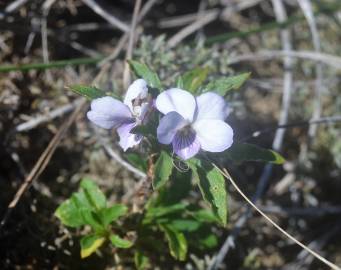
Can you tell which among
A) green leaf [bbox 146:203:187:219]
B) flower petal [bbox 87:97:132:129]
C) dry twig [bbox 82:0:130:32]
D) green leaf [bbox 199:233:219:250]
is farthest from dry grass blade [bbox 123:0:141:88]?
green leaf [bbox 199:233:219:250]

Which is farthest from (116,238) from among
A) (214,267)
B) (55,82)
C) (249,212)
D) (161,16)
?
(161,16)

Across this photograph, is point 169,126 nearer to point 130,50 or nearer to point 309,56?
point 130,50

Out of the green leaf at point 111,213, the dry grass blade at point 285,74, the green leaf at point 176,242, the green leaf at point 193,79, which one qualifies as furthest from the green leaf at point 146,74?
the dry grass blade at point 285,74

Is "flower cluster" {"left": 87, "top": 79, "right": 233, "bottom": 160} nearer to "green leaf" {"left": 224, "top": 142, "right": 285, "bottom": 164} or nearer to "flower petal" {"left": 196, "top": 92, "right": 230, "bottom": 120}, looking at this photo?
"flower petal" {"left": 196, "top": 92, "right": 230, "bottom": 120}

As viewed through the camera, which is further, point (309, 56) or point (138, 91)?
point (309, 56)

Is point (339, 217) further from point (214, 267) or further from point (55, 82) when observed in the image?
point (55, 82)

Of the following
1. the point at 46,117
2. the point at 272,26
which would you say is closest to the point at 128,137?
the point at 46,117
